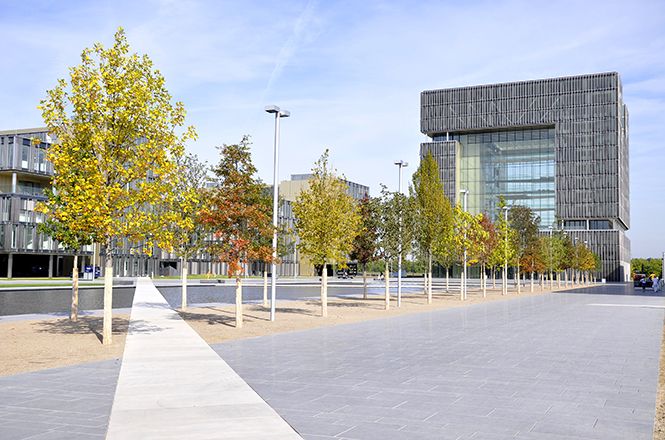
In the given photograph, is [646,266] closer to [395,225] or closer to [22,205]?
[22,205]

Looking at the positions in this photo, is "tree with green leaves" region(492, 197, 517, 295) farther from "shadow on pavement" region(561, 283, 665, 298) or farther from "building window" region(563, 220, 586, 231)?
"building window" region(563, 220, 586, 231)

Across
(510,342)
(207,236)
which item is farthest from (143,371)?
(207,236)

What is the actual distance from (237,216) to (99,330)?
200 inches

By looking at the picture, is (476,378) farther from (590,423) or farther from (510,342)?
(510,342)

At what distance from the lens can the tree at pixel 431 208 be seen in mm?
37344

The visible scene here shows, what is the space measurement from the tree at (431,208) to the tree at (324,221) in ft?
42.4

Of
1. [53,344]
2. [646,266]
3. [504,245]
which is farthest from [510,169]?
[53,344]

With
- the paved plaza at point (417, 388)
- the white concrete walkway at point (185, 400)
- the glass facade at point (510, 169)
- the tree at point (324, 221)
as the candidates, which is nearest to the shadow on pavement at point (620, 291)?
the tree at point (324, 221)

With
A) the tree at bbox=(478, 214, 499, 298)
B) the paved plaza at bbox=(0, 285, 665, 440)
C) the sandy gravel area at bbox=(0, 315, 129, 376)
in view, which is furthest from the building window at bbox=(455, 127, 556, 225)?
the sandy gravel area at bbox=(0, 315, 129, 376)

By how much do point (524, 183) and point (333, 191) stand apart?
101817 mm

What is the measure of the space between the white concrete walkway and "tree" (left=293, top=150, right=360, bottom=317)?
986 centimetres

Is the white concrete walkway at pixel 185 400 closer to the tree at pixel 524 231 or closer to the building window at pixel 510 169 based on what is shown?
the tree at pixel 524 231

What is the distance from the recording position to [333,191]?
24469 millimetres

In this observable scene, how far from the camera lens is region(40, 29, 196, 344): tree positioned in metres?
14.3
